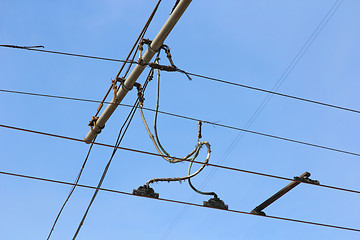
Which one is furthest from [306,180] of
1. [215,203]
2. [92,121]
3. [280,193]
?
[92,121]

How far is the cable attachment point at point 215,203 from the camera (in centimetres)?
792

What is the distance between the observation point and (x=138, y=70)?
21.8 ft

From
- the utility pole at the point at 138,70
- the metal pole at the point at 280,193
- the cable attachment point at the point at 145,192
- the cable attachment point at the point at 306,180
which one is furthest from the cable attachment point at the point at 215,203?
the utility pole at the point at 138,70

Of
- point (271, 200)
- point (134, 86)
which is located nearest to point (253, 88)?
point (271, 200)

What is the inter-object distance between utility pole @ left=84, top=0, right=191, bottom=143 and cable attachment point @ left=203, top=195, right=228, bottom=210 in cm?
202

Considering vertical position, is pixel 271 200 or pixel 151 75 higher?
pixel 151 75

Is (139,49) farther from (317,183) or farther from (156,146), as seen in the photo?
(317,183)

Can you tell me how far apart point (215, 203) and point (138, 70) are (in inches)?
101

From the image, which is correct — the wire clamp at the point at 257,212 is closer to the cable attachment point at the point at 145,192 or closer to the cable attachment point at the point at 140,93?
the cable attachment point at the point at 145,192

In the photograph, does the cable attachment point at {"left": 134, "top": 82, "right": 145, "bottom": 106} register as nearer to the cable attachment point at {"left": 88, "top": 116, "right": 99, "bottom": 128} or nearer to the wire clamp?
the cable attachment point at {"left": 88, "top": 116, "right": 99, "bottom": 128}

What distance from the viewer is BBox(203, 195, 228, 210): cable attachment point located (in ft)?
26.0

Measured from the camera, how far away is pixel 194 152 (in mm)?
7133

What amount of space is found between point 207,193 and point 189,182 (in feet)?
1.83

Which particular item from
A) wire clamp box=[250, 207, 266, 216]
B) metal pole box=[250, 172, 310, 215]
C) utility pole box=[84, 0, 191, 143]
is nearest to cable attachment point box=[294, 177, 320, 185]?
metal pole box=[250, 172, 310, 215]
